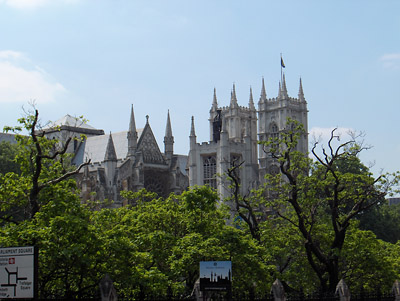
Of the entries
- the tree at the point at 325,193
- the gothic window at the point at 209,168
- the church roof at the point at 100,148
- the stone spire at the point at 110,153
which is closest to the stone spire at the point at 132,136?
the stone spire at the point at 110,153

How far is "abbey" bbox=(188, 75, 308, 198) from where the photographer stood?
95.1 metres

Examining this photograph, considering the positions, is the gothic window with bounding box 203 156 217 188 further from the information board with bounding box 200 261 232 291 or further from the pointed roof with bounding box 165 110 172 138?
the information board with bounding box 200 261 232 291

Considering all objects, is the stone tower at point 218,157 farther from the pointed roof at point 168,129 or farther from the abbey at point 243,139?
the pointed roof at point 168,129

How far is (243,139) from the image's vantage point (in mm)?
103562

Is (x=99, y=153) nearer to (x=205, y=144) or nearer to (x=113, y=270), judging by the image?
(x=205, y=144)

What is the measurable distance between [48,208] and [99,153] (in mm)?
72697

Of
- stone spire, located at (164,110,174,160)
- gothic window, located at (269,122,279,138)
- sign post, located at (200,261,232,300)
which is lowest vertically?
sign post, located at (200,261,232,300)

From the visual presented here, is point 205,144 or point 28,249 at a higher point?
point 205,144

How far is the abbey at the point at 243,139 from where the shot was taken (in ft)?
312

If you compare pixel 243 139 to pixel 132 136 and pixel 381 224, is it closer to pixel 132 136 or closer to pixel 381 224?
pixel 132 136

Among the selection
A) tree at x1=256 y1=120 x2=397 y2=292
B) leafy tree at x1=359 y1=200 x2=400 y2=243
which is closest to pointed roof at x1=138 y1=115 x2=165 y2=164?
leafy tree at x1=359 y1=200 x2=400 y2=243

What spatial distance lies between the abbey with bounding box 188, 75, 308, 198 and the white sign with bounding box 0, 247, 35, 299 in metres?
63.7

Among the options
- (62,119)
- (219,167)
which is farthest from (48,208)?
(62,119)

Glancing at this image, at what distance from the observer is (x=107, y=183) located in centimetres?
8712
